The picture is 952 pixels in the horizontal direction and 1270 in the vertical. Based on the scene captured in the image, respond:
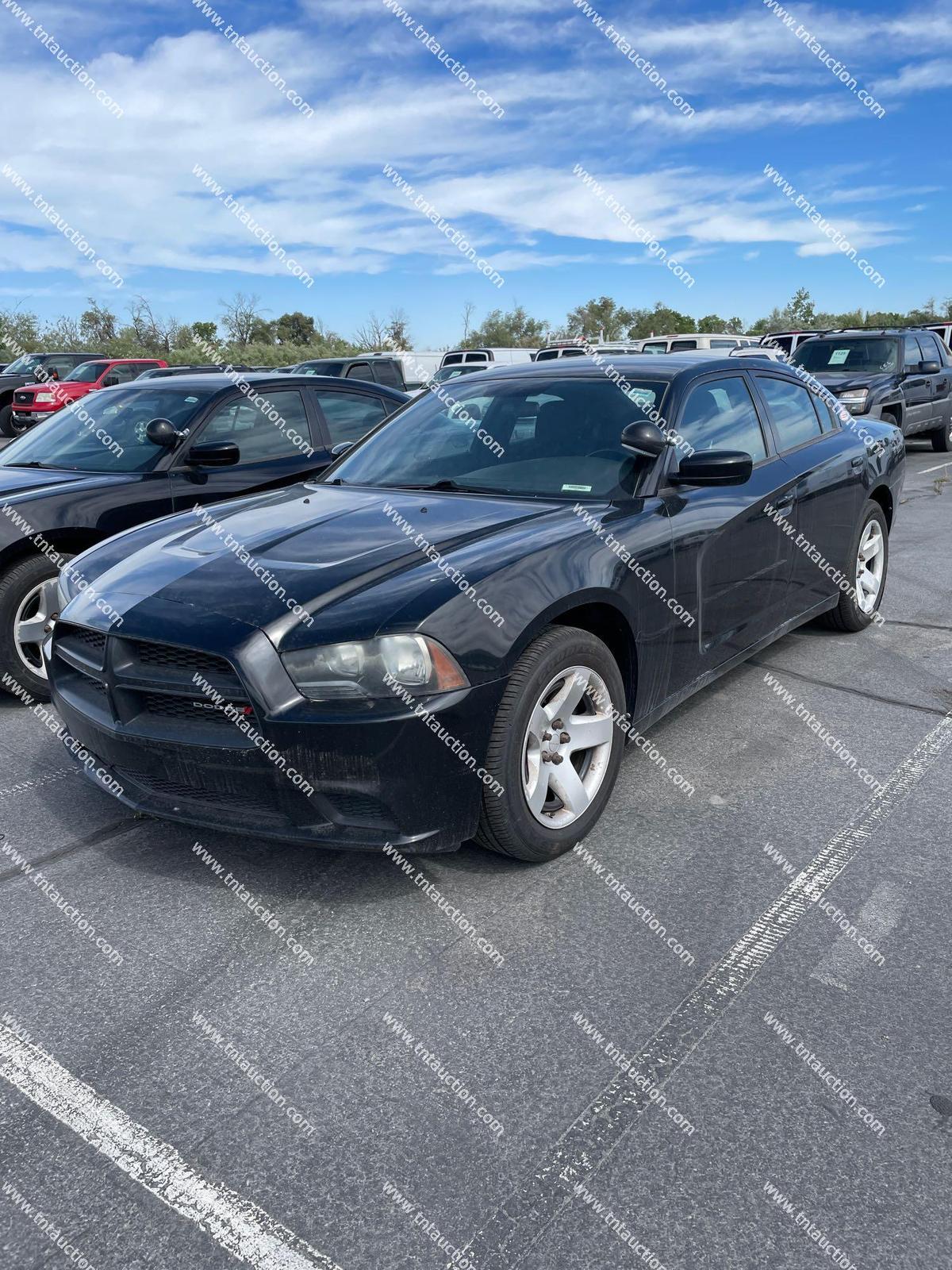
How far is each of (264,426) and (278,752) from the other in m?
3.89

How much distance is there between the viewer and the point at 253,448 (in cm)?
627

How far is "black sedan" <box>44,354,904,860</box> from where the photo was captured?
291 centimetres

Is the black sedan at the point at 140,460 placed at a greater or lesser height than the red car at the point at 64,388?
lesser

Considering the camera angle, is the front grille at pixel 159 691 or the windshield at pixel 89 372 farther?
the windshield at pixel 89 372

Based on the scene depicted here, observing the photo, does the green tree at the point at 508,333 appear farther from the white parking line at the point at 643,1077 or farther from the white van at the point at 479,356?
the white parking line at the point at 643,1077

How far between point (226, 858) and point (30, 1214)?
1.49 m

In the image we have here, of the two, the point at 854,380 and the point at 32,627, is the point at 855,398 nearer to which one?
the point at 854,380

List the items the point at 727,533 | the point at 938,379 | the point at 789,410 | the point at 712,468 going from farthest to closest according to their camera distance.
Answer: the point at 938,379 < the point at 789,410 < the point at 727,533 < the point at 712,468

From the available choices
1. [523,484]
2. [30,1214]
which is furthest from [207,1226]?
[523,484]

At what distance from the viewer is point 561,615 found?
3.47 meters

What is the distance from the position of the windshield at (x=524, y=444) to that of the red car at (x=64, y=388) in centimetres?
1358

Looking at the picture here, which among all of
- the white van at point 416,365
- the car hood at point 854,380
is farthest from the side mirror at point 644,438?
the white van at point 416,365

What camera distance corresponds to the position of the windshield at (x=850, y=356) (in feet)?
47.4

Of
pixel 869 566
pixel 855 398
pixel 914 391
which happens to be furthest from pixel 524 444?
→ pixel 914 391
